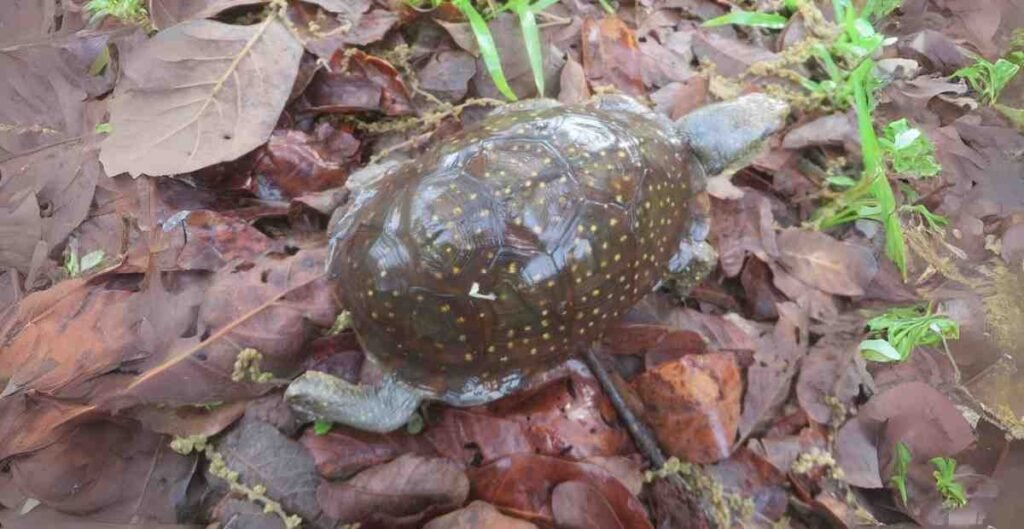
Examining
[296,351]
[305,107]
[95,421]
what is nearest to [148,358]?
[95,421]

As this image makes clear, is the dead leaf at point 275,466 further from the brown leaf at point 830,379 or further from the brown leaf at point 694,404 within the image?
the brown leaf at point 830,379

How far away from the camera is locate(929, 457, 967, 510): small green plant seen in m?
1.39

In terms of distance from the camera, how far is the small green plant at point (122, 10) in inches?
60.1

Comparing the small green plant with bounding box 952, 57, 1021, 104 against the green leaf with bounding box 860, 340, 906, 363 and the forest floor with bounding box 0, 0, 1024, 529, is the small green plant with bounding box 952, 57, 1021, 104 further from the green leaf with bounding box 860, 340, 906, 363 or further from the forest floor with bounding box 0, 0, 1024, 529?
the green leaf with bounding box 860, 340, 906, 363

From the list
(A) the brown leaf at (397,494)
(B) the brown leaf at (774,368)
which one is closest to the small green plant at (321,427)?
(A) the brown leaf at (397,494)

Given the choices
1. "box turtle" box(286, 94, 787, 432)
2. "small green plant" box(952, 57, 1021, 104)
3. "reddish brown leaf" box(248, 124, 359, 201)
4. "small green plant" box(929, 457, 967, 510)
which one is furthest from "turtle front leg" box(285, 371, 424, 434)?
"small green plant" box(952, 57, 1021, 104)

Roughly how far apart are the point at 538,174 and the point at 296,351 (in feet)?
1.97

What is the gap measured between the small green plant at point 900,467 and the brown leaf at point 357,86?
1.37m

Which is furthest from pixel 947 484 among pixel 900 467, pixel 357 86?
pixel 357 86

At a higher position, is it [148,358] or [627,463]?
[148,358]

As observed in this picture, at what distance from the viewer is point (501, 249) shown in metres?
1.12

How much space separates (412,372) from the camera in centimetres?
124

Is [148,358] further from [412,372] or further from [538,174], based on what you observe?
[538,174]

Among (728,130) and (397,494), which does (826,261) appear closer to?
(728,130)
